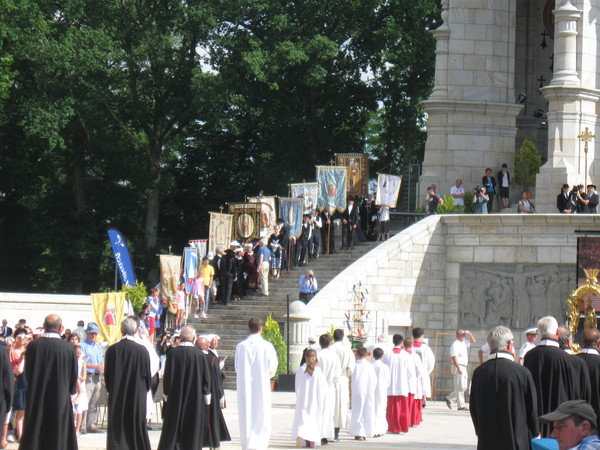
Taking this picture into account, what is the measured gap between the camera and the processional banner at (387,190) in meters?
37.5

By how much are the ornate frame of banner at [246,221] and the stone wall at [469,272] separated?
4143mm

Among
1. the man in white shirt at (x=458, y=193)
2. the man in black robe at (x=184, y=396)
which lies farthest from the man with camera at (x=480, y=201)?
the man in black robe at (x=184, y=396)

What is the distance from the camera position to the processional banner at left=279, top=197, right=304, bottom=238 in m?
36.9

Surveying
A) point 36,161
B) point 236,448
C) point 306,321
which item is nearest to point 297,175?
point 36,161

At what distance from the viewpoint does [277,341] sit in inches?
1216

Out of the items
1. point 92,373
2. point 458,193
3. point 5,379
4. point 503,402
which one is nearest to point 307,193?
point 458,193

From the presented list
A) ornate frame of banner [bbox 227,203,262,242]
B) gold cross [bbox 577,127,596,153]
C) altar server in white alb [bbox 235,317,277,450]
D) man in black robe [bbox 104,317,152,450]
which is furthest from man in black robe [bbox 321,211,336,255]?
man in black robe [bbox 104,317,152,450]

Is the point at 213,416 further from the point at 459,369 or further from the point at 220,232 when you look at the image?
the point at 220,232

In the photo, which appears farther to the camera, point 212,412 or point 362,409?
point 362,409

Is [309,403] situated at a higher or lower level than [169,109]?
lower

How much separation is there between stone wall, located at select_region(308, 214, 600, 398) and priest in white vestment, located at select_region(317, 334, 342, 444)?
1172 cm

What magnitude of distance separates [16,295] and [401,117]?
2015 cm

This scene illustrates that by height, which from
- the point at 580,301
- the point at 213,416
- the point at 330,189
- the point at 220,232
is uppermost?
the point at 330,189

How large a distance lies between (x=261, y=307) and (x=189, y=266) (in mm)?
1988
